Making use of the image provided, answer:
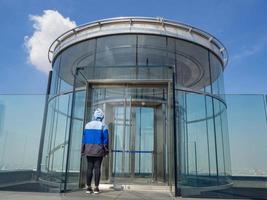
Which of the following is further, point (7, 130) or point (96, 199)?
point (7, 130)

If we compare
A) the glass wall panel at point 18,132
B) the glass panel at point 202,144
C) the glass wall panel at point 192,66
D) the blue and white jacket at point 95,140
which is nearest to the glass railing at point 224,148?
the glass panel at point 202,144

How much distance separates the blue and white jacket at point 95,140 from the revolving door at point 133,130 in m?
1.52

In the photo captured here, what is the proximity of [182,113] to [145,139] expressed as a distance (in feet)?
5.14

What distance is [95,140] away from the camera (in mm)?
5789

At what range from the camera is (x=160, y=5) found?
376 inches

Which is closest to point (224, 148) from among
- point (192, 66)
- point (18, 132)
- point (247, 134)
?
point (247, 134)

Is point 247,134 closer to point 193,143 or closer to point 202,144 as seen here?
point 193,143

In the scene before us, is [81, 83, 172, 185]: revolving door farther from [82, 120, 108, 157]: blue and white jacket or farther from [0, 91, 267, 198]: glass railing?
[82, 120, 108, 157]: blue and white jacket

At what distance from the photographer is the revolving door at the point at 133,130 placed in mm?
7660

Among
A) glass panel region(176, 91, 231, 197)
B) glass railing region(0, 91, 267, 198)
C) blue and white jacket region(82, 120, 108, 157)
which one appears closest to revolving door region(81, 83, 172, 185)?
glass panel region(176, 91, 231, 197)

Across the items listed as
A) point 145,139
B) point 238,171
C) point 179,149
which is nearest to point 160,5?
point 145,139

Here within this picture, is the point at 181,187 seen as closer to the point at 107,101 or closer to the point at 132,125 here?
the point at 132,125

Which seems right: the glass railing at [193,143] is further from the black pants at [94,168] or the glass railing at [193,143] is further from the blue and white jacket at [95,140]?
the blue and white jacket at [95,140]

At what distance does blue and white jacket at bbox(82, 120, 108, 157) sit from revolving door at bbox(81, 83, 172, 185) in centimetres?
152
